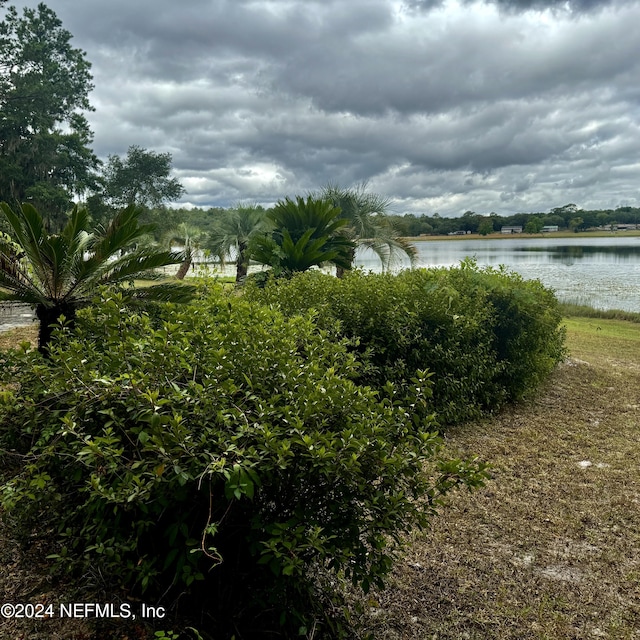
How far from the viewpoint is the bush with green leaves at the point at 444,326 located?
505cm

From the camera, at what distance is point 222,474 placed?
1836 millimetres

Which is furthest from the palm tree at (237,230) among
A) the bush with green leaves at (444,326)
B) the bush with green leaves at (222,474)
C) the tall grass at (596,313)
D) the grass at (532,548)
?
the bush with green leaves at (222,474)

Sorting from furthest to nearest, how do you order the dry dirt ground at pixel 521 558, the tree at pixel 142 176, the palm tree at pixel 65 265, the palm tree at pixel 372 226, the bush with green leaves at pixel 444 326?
the tree at pixel 142 176, the palm tree at pixel 372 226, the bush with green leaves at pixel 444 326, the palm tree at pixel 65 265, the dry dirt ground at pixel 521 558

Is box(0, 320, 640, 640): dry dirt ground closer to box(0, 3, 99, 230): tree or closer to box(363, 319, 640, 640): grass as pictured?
box(363, 319, 640, 640): grass

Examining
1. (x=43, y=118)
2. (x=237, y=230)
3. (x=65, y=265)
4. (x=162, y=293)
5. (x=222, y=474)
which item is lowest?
(x=222, y=474)

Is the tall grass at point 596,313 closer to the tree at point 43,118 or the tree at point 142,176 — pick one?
the tree at point 43,118

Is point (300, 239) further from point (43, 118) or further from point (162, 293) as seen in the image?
point (43, 118)

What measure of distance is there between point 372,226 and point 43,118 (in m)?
18.8

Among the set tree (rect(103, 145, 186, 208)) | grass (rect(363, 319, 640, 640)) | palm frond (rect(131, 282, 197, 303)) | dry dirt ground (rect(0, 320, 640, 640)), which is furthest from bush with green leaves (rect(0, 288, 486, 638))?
tree (rect(103, 145, 186, 208))

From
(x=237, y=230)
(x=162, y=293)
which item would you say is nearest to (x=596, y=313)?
(x=237, y=230)

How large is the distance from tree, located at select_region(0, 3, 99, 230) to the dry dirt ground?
2382cm

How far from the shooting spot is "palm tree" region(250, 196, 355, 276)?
847 centimetres

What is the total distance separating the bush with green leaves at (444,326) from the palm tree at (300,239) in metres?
2.23

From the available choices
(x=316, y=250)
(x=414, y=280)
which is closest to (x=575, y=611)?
(x=414, y=280)
